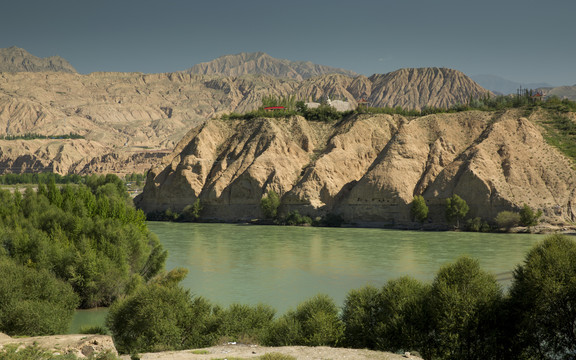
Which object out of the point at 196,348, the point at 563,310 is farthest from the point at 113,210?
the point at 563,310

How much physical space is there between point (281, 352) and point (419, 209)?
5825 centimetres

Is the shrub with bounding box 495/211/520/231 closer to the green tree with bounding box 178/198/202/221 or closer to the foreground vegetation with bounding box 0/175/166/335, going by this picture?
the foreground vegetation with bounding box 0/175/166/335

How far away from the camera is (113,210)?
45125 millimetres

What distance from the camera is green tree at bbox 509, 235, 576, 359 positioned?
64.8 feet

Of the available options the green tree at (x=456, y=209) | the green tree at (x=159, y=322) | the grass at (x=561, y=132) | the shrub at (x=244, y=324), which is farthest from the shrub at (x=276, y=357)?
the grass at (x=561, y=132)

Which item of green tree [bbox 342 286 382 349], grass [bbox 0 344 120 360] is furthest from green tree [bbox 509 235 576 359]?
grass [bbox 0 344 120 360]

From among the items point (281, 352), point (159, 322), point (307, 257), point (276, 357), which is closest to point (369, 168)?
point (307, 257)

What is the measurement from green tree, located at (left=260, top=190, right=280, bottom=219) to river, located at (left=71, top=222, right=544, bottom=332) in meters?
5.16

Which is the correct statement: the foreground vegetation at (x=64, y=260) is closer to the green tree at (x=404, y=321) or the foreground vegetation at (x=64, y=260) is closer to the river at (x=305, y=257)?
the river at (x=305, y=257)

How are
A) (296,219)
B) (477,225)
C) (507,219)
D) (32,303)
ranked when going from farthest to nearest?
(296,219) < (477,225) < (507,219) < (32,303)

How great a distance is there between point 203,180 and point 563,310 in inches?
3188

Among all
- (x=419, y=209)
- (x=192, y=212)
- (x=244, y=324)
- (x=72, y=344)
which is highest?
(x=419, y=209)

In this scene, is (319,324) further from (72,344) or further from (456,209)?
(456,209)

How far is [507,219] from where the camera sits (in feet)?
230
